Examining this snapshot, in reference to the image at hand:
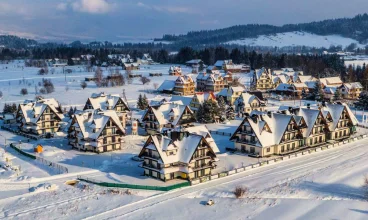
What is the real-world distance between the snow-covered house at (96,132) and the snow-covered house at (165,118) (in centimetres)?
712

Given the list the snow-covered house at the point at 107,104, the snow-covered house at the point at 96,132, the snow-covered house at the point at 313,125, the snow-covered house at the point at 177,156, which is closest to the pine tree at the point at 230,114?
the snow-covered house at the point at 313,125

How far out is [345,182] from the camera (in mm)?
38312

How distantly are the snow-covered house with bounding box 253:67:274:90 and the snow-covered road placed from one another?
60441mm

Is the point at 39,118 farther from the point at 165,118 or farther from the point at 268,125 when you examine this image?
the point at 268,125

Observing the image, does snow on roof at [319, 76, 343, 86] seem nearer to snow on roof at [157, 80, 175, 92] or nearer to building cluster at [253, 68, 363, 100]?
building cluster at [253, 68, 363, 100]

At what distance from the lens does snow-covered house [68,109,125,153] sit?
160 ft

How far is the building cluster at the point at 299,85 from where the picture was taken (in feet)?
293

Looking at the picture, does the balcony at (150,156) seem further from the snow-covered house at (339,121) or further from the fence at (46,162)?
the snow-covered house at (339,121)

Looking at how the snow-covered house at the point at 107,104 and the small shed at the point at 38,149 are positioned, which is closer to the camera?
the small shed at the point at 38,149

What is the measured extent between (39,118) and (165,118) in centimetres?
1732

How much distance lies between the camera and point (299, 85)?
309 feet

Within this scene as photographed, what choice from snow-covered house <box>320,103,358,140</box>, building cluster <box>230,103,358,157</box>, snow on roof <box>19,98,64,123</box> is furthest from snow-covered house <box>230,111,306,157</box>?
snow on roof <box>19,98,64,123</box>

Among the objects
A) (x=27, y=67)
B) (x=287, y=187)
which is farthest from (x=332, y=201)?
(x=27, y=67)

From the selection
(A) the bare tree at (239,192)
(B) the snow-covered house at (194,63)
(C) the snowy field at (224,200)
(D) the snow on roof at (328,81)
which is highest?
(B) the snow-covered house at (194,63)
